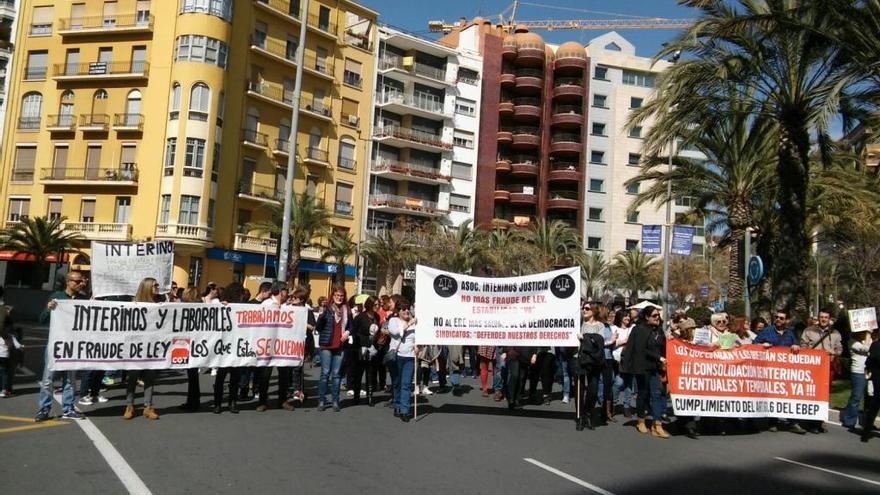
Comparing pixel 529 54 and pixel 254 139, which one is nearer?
pixel 254 139

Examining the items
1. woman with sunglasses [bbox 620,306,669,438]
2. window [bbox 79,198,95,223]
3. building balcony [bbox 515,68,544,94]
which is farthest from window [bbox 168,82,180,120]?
woman with sunglasses [bbox 620,306,669,438]

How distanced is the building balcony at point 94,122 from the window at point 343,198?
608 inches

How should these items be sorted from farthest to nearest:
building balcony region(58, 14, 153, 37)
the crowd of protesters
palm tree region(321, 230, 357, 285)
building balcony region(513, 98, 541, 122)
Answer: building balcony region(513, 98, 541, 122) < palm tree region(321, 230, 357, 285) < building balcony region(58, 14, 153, 37) < the crowd of protesters

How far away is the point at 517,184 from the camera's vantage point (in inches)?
2436

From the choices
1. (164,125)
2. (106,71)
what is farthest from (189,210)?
(106,71)

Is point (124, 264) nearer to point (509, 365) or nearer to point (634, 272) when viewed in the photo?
point (509, 365)

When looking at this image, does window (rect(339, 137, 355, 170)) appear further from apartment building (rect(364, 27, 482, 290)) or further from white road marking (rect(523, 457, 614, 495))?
white road marking (rect(523, 457, 614, 495))

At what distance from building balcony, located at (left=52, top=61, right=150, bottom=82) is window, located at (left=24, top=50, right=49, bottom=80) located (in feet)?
4.94

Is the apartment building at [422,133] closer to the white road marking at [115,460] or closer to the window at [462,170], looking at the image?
the window at [462,170]

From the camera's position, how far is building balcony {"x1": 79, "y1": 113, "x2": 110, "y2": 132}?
43000 millimetres

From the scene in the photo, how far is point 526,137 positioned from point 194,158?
98.1 ft

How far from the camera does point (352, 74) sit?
2041 inches

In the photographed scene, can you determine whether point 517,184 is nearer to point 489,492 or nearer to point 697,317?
point 697,317

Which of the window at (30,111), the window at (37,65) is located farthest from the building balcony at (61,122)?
the window at (37,65)
